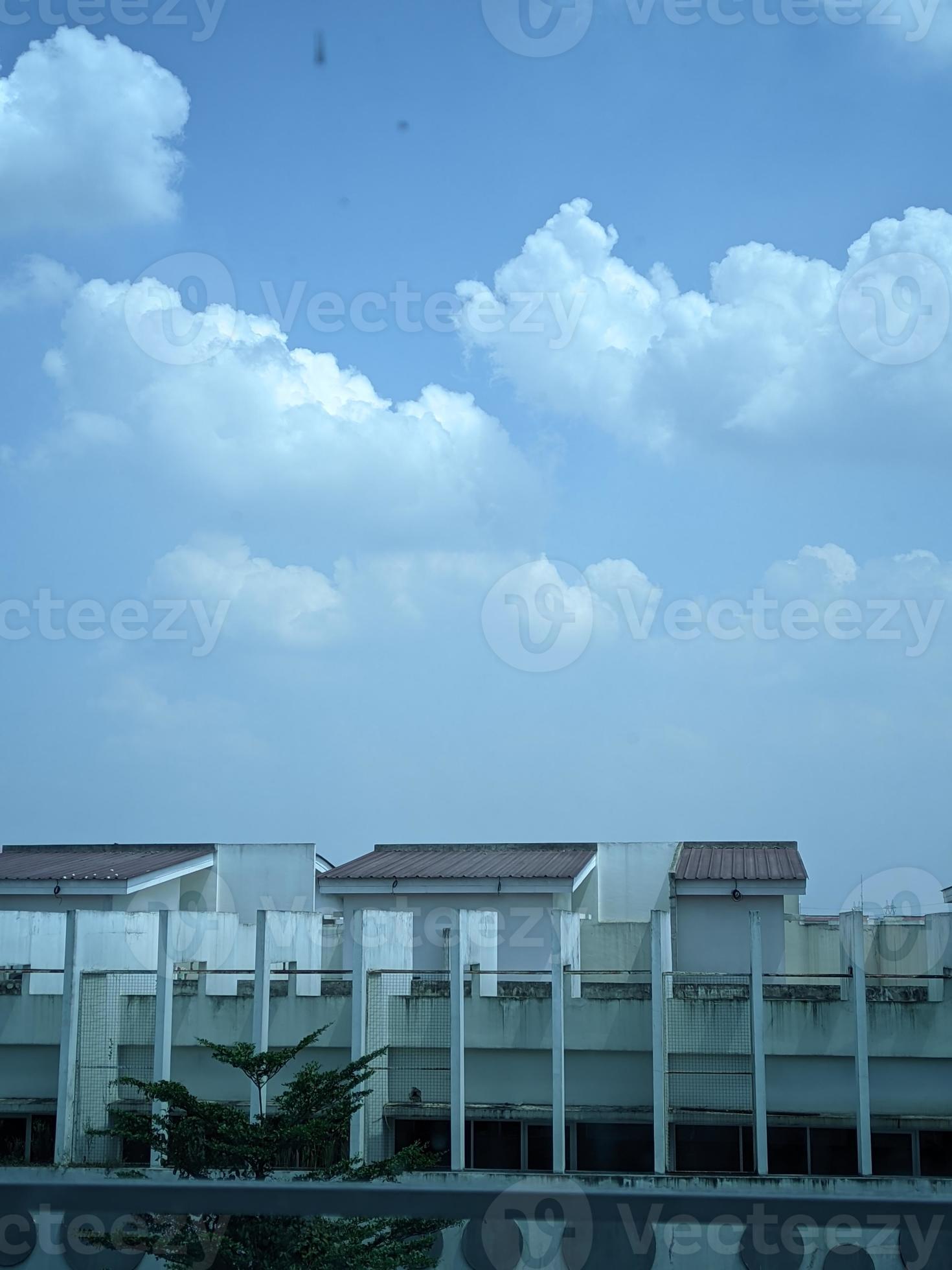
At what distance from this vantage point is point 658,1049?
1464 centimetres

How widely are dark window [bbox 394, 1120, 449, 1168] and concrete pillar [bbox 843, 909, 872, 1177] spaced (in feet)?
16.5

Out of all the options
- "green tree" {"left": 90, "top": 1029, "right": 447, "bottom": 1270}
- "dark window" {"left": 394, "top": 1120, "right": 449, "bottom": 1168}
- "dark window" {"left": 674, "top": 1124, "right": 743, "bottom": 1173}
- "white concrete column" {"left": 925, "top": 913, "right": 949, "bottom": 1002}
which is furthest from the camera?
"white concrete column" {"left": 925, "top": 913, "right": 949, "bottom": 1002}

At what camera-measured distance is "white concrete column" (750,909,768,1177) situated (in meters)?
14.2

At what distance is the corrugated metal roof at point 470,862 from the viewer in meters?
20.5

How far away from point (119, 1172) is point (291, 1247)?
→ 488 cm

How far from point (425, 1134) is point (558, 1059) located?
2.00 meters

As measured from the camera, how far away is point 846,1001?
1480 centimetres

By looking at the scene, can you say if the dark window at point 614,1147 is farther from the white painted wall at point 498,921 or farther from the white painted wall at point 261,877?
the white painted wall at point 261,877

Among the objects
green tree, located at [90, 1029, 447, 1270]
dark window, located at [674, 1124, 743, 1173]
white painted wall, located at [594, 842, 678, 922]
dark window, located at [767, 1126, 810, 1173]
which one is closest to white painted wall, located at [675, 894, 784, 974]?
white painted wall, located at [594, 842, 678, 922]

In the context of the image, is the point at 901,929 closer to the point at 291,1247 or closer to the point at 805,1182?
the point at 805,1182

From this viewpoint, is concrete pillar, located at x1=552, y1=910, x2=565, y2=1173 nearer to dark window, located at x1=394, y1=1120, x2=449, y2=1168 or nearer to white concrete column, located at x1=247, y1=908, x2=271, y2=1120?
dark window, located at x1=394, y1=1120, x2=449, y2=1168

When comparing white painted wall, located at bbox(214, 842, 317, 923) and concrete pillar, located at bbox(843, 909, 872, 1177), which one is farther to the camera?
white painted wall, located at bbox(214, 842, 317, 923)

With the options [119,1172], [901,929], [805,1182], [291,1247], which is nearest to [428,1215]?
[291,1247]

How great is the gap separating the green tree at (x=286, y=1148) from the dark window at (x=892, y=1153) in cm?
542
